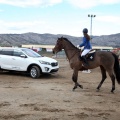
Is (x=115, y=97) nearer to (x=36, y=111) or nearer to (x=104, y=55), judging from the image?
(x=104, y=55)

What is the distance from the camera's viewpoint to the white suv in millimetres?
18547

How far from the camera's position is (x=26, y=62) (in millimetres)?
18859

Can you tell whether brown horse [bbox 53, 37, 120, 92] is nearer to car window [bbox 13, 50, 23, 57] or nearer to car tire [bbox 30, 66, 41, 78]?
car tire [bbox 30, 66, 41, 78]

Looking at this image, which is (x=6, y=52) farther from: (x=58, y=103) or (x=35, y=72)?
(x=58, y=103)

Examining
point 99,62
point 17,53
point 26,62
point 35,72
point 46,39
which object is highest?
point 46,39

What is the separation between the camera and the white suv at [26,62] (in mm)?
18547

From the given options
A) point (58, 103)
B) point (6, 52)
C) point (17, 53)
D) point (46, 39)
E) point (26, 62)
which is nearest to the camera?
point (58, 103)

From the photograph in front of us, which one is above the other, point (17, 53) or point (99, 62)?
point (17, 53)

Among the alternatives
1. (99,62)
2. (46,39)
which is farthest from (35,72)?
(46,39)

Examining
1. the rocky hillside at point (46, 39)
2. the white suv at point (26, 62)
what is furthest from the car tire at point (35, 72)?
the rocky hillside at point (46, 39)

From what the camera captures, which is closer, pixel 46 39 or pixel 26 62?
pixel 26 62

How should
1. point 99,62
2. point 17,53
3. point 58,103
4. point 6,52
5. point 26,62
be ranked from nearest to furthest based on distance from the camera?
1. point 58,103
2. point 99,62
3. point 26,62
4. point 17,53
5. point 6,52

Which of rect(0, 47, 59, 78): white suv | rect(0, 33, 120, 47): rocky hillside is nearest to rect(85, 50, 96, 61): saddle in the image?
rect(0, 47, 59, 78): white suv

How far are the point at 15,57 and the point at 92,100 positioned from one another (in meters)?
9.26
